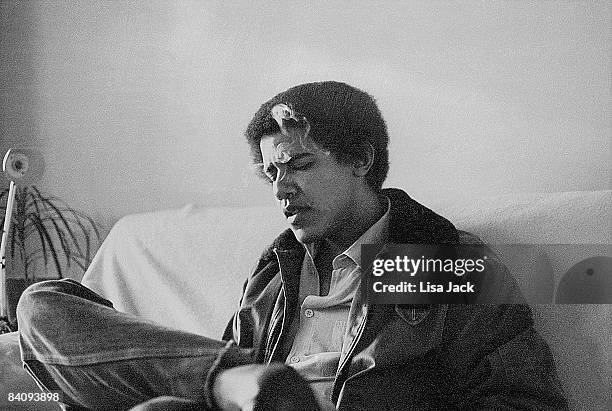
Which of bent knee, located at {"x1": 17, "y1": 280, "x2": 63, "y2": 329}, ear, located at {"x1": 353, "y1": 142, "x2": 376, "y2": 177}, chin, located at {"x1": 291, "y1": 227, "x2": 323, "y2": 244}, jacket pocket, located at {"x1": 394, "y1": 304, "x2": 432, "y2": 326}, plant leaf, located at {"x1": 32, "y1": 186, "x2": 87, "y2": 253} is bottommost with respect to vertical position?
bent knee, located at {"x1": 17, "y1": 280, "x2": 63, "y2": 329}

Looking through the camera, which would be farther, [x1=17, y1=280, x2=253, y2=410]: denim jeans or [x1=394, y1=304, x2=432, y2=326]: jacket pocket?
[x1=17, y1=280, x2=253, y2=410]: denim jeans

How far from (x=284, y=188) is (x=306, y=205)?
0.05 m

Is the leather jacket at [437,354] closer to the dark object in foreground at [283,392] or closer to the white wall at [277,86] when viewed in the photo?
the dark object in foreground at [283,392]

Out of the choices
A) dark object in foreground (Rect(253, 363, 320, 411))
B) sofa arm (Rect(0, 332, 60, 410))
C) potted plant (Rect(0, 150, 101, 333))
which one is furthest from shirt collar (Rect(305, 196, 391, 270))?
sofa arm (Rect(0, 332, 60, 410))

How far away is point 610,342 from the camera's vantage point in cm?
131

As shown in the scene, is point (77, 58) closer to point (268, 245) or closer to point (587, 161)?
point (268, 245)

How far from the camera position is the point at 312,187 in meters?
1.38

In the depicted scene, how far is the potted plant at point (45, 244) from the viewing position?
5.10ft

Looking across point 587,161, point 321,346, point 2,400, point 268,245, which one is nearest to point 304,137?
point 268,245

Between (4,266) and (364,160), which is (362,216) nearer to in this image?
(364,160)

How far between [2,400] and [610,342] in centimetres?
109

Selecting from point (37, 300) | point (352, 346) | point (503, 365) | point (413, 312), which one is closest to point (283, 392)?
point (352, 346)

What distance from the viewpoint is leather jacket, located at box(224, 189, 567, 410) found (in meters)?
1.29

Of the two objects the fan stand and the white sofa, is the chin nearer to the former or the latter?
the white sofa
